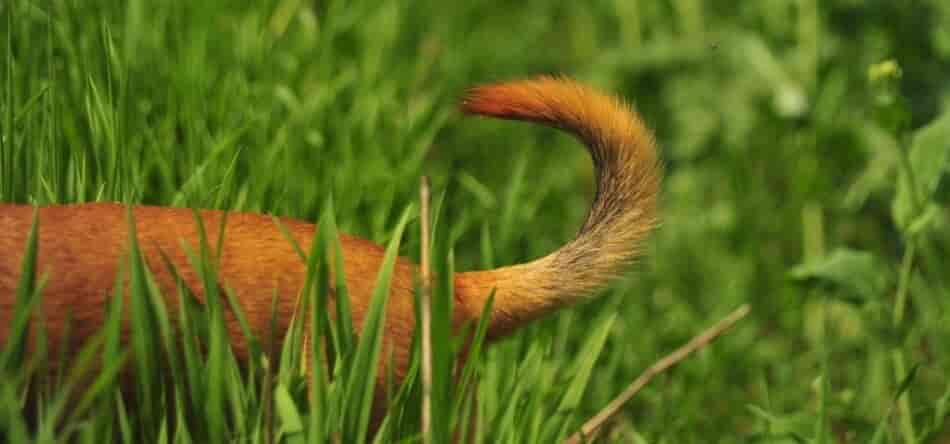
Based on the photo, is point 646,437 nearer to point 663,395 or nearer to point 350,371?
point 663,395

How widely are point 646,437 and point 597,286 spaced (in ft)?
1.76

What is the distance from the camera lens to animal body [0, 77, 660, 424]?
1776 millimetres

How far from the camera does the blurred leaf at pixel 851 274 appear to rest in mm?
2701

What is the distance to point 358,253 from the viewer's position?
6.42 ft

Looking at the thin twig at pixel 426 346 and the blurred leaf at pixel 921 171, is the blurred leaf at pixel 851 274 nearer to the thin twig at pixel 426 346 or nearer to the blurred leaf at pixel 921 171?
the blurred leaf at pixel 921 171

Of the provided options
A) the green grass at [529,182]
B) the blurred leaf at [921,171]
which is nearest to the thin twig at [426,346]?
the green grass at [529,182]

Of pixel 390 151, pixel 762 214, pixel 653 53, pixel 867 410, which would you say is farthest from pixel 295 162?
pixel 653 53

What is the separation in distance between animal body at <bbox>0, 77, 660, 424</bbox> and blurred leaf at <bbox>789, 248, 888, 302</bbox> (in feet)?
2.08

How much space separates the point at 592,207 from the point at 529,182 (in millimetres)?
1292

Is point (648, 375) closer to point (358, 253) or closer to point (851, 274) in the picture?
point (358, 253)

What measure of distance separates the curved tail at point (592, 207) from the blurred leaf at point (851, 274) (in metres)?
0.63

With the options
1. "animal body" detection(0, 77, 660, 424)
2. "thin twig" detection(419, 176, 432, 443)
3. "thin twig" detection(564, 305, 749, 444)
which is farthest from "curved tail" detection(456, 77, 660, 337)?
"thin twig" detection(419, 176, 432, 443)

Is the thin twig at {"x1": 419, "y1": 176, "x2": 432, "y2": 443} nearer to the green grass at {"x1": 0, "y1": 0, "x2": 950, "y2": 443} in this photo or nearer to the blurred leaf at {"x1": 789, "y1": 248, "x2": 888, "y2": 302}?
the green grass at {"x1": 0, "y1": 0, "x2": 950, "y2": 443}

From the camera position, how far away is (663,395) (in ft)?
9.01
